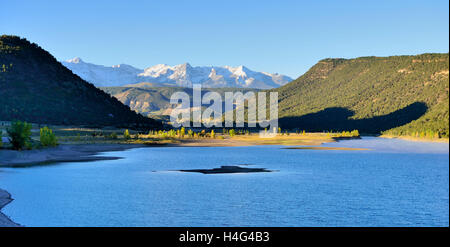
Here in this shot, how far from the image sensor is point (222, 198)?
5253cm

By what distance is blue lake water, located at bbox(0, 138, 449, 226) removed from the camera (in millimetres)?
41094

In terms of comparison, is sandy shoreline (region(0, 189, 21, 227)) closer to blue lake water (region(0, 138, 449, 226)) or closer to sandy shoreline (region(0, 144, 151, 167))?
blue lake water (region(0, 138, 449, 226))

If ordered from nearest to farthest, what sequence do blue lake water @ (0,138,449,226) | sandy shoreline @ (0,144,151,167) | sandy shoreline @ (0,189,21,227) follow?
1. sandy shoreline @ (0,189,21,227)
2. blue lake water @ (0,138,449,226)
3. sandy shoreline @ (0,144,151,167)

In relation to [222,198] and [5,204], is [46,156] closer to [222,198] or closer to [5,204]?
[5,204]

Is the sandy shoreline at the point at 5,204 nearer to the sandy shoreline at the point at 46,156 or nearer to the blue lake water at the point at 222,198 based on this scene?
the blue lake water at the point at 222,198

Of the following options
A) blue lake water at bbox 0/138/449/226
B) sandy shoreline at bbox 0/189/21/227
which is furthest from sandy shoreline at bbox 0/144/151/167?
sandy shoreline at bbox 0/189/21/227

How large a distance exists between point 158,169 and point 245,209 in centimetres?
4377

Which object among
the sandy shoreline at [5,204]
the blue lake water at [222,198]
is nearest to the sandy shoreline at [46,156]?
the blue lake water at [222,198]

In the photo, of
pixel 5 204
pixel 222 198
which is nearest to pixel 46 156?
pixel 5 204

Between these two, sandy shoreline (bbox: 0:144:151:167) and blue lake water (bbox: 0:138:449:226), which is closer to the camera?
blue lake water (bbox: 0:138:449:226)

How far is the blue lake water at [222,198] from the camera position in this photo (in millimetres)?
41094
